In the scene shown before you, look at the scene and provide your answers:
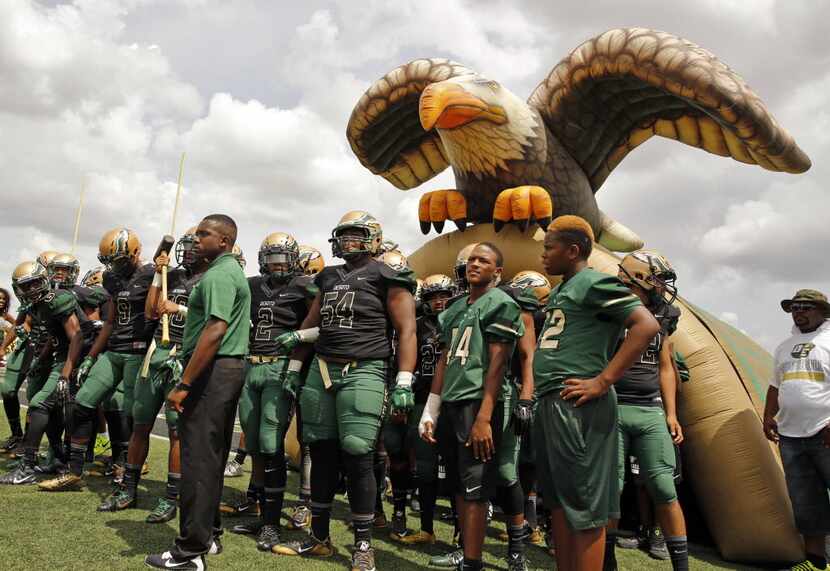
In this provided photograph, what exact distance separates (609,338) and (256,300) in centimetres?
284

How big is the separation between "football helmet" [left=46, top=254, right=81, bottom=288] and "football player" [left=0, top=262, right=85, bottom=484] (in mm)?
310

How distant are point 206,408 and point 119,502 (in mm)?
1815

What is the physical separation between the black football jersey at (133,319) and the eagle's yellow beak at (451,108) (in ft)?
8.89

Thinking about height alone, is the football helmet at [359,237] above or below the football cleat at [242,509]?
above

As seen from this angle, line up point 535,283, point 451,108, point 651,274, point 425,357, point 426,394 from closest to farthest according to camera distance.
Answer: point 651,274 < point 426,394 < point 425,357 < point 535,283 < point 451,108

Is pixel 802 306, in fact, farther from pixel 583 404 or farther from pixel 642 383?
pixel 583 404

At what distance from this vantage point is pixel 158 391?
14.5 feet

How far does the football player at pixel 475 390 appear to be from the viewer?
3096 millimetres

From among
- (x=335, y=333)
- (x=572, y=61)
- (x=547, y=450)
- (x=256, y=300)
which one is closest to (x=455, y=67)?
(x=572, y=61)

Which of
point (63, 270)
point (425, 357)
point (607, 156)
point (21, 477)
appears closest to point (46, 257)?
point (63, 270)

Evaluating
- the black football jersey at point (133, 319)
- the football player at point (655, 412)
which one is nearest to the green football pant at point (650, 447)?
the football player at point (655, 412)

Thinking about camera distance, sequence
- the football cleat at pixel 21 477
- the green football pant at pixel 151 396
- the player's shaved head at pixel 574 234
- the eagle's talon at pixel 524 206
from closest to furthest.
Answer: the player's shaved head at pixel 574 234 → the green football pant at pixel 151 396 → the football cleat at pixel 21 477 → the eagle's talon at pixel 524 206

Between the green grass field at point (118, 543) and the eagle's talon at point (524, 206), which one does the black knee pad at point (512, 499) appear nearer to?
the green grass field at point (118, 543)

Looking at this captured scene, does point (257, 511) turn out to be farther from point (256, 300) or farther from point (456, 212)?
point (456, 212)
